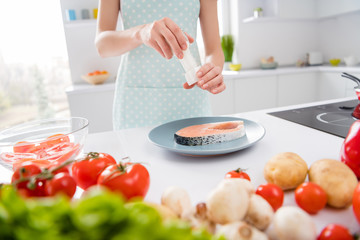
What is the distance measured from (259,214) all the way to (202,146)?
0.38m

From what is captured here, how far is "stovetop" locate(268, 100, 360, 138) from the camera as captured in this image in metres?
0.92

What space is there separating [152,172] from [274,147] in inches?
14.2

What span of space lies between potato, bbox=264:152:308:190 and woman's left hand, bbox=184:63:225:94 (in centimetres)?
43

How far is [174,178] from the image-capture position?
634 millimetres

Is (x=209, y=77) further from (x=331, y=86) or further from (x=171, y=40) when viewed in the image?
(x=331, y=86)

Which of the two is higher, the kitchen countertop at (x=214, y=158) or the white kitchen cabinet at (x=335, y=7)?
the white kitchen cabinet at (x=335, y=7)

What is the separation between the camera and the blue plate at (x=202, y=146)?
0.69 meters

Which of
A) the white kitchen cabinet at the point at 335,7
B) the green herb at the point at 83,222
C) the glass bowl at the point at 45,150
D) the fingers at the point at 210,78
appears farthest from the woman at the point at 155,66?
the white kitchen cabinet at the point at 335,7

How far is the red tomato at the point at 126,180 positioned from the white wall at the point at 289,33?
3.06 meters

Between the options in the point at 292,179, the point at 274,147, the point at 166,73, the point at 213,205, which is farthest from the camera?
the point at 166,73

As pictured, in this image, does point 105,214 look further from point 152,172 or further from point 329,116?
point 329,116

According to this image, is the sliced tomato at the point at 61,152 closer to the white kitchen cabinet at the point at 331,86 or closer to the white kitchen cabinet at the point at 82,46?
the white kitchen cabinet at the point at 82,46

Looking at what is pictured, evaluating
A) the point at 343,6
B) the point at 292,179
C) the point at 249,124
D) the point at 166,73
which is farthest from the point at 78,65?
the point at 343,6

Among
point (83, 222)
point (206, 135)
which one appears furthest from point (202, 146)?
point (83, 222)
